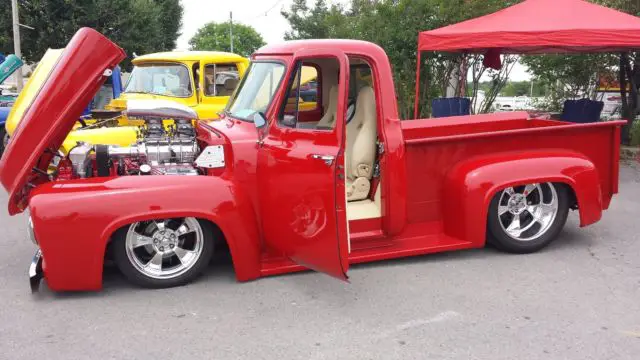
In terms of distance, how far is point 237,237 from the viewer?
4.38m

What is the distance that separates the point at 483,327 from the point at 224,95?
6125 mm

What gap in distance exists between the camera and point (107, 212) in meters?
4.12

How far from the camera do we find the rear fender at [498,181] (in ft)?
16.3

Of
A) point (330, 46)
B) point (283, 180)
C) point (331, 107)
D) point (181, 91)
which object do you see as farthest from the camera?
point (181, 91)

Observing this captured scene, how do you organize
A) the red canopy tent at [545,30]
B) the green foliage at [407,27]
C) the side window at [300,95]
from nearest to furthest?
the side window at [300,95]
the red canopy tent at [545,30]
the green foliage at [407,27]

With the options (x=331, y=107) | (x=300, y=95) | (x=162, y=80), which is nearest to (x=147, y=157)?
(x=300, y=95)

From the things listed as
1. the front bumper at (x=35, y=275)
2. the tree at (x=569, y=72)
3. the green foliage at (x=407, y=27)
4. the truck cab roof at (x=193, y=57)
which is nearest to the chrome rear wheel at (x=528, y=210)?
the front bumper at (x=35, y=275)

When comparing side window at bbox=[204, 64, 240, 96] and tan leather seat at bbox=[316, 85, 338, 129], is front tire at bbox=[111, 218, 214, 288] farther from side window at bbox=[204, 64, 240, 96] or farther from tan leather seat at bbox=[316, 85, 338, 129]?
side window at bbox=[204, 64, 240, 96]

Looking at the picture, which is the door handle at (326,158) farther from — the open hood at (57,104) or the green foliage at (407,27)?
the green foliage at (407,27)

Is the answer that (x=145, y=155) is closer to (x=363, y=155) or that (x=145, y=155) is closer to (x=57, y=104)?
(x=57, y=104)

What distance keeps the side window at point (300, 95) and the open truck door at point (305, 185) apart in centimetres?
1

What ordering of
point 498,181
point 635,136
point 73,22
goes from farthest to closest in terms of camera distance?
point 73,22 < point 635,136 < point 498,181

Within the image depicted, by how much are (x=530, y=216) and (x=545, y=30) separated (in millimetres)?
4891

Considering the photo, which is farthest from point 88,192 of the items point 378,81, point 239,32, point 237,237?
point 239,32
